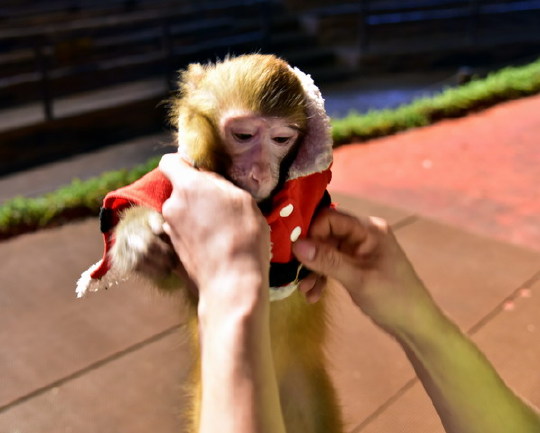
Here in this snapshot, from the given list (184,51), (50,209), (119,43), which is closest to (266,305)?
(50,209)

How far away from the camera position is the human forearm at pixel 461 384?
3.95ft

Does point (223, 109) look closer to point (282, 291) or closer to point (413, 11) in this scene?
point (282, 291)

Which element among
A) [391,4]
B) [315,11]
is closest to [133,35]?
[315,11]

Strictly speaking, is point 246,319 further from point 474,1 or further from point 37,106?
point 474,1

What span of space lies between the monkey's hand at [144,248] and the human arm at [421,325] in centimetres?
28

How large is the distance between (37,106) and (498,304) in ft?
16.3

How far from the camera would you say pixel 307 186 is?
3.90 feet

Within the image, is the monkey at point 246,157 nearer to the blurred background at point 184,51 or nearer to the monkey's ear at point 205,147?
the monkey's ear at point 205,147

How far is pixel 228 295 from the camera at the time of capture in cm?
82

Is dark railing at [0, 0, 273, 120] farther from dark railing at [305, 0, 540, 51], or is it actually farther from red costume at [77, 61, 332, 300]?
red costume at [77, 61, 332, 300]

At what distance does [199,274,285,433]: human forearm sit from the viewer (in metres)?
0.74

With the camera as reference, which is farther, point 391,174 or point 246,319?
point 391,174

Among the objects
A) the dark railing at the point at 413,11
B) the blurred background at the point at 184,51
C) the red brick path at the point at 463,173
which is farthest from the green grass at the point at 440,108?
the dark railing at the point at 413,11

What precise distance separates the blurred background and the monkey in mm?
4041
